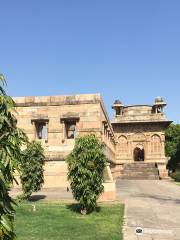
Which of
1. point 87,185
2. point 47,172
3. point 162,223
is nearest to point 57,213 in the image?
point 87,185

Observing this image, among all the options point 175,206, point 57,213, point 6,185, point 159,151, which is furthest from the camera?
point 159,151

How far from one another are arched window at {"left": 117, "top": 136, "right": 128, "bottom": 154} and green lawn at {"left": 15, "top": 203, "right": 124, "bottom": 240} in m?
33.9

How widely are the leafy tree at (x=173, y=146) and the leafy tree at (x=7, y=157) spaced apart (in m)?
51.4

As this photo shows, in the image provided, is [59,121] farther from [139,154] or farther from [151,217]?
[139,154]

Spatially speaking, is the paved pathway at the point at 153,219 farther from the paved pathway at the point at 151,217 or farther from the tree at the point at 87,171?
the tree at the point at 87,171

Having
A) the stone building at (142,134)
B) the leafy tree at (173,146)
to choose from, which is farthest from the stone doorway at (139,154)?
the stone building at (142,134)

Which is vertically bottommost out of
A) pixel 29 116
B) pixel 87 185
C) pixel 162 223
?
pixel 162 223

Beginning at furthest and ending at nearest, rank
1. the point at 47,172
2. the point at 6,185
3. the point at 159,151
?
the point at 159,151 < the point at 47,172 < the point at 6,185

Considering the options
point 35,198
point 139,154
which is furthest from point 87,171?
point 139,154

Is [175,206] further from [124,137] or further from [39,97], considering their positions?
[124,137]

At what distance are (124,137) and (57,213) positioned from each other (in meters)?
36.7

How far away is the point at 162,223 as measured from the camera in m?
12.0

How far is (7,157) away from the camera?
3836 mm

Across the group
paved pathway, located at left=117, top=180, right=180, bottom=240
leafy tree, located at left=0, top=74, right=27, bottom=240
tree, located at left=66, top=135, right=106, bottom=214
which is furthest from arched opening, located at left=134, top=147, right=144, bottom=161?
leafy tree, located at left=0, top=74, right=27, bottom=240
